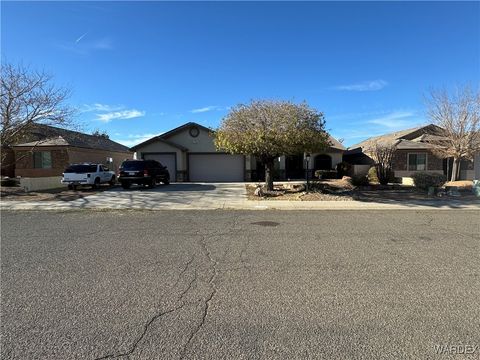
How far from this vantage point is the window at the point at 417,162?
95.2 ft

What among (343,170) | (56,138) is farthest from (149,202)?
(343,170)

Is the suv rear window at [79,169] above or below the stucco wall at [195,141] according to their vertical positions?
below

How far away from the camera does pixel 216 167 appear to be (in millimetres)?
29188

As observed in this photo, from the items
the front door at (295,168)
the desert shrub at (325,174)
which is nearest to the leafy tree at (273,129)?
the desert shrub at (325,174)

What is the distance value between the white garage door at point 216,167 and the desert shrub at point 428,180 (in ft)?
44.4

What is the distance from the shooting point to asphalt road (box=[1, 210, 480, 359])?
131 inches

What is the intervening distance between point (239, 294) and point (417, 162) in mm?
28707

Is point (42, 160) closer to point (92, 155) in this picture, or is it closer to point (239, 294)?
point (92, 155)

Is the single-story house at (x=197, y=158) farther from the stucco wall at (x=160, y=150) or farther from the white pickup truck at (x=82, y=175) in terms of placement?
the white pickup truck at (x=82, y=175)

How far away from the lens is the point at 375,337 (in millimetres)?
3434

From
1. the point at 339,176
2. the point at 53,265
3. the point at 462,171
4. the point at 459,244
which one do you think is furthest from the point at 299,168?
the point at 53,265

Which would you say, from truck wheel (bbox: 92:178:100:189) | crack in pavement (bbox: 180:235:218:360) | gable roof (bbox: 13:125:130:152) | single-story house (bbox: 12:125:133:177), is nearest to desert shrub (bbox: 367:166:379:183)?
truck wheel (bbox: 92:178:100:189)

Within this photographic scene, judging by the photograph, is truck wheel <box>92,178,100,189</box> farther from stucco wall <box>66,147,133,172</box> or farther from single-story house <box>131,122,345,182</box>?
stucco wall <box>66,147,133,172</box>

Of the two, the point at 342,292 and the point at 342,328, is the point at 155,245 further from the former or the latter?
the point at 342,328
